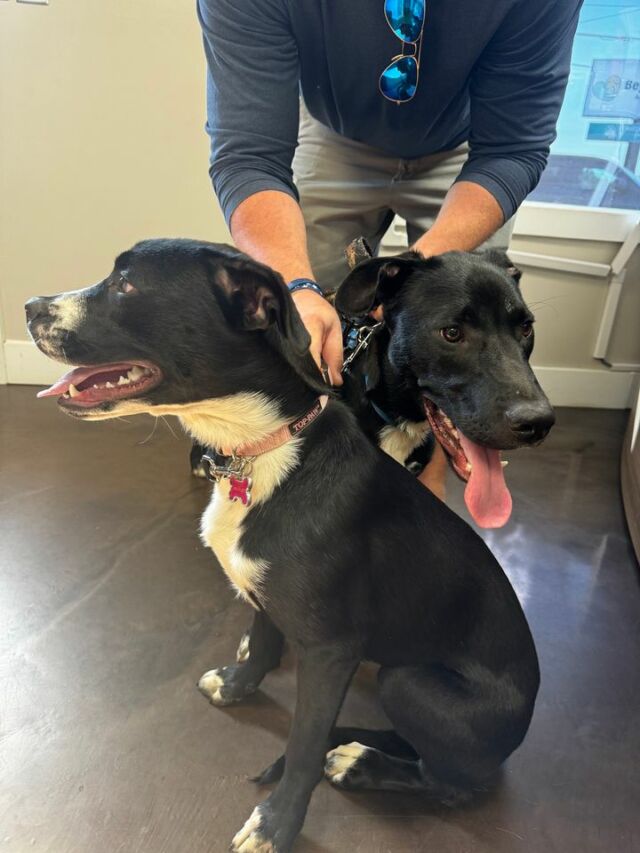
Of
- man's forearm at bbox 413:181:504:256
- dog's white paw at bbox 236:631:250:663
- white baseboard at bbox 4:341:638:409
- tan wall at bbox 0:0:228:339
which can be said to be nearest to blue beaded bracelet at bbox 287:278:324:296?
man's forearm at bbox 413:181:504:256

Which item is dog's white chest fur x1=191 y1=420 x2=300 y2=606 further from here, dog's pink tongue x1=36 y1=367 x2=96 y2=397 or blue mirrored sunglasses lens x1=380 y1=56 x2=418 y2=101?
blue mirrored sunglasses lens x1=380 y1=56 x2=418 y2=101

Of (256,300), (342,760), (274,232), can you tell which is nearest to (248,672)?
(342,760)

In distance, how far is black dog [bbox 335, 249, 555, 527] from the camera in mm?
1260

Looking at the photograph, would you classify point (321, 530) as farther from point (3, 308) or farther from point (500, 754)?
point (3, 308)

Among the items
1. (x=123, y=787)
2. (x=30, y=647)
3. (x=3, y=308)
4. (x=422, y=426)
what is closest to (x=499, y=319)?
(x=422, y=426)

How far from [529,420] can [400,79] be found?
93 cm

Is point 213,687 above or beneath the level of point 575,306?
beneath

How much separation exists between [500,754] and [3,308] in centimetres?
279

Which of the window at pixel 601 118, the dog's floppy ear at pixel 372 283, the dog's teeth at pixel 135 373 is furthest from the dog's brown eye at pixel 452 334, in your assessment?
the window at pixel 601 118

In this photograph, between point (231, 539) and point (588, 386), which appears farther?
point (588, 386)

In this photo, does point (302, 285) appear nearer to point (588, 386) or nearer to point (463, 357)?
point (463, 357)

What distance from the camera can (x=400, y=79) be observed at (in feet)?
5.31

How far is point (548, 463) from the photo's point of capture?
114 inches

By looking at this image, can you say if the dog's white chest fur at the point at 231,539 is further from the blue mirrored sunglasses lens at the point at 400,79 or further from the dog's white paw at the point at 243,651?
the blue mirrored sunglasses lens at the point at 400,79
